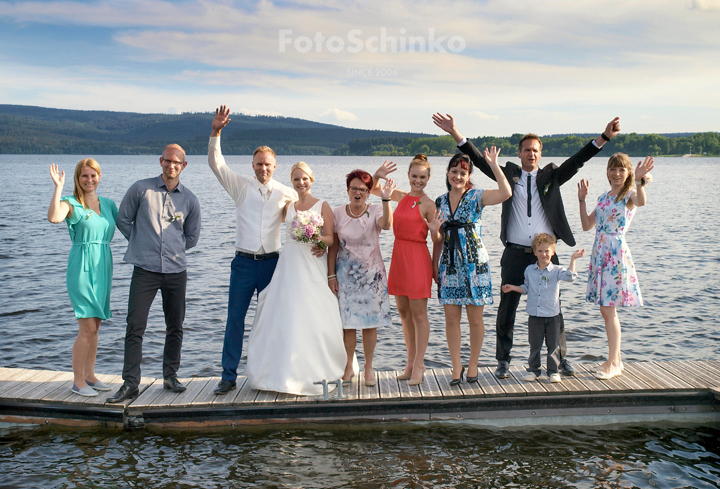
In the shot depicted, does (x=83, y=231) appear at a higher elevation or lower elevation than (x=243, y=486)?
higher

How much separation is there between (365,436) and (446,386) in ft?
3.35

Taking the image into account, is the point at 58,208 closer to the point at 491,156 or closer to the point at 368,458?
the point at 368,458

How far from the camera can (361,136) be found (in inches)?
5950

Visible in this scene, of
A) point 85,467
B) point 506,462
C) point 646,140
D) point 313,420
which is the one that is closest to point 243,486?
point 313,420

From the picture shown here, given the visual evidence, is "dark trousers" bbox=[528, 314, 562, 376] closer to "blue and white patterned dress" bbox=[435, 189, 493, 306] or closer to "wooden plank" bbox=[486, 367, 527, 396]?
"wooden plank" bbox=[486, 367, 527, 396]

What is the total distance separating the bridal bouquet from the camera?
19.5ft

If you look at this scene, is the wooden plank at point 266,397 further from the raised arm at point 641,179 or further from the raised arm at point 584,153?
the raised arm at point 641,179

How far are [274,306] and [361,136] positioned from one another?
484 ft

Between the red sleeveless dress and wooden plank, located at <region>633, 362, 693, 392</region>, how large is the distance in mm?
2795

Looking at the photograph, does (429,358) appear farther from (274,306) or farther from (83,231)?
(83,231)

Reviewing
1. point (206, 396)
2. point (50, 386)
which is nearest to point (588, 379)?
point (206, 396)

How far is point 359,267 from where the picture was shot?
6.28m

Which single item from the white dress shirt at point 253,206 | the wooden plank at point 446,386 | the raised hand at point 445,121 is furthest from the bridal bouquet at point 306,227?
the wooden plank at point 446,386

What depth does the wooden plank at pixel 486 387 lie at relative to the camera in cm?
624
